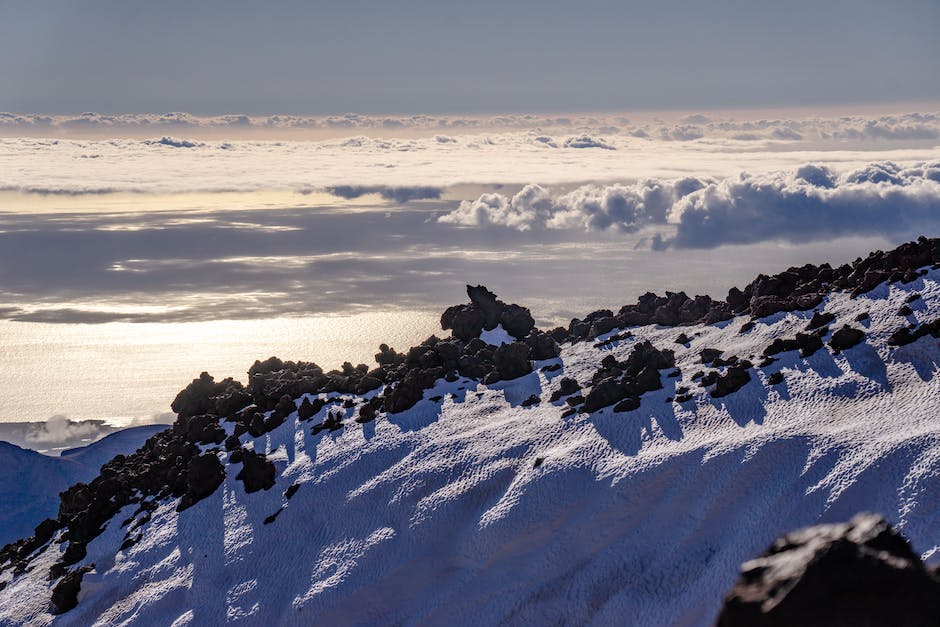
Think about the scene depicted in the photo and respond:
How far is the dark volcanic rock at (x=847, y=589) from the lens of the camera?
17.8 meters

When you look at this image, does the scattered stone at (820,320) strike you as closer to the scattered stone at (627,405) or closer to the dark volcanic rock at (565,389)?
the scattered stone at (627,405)

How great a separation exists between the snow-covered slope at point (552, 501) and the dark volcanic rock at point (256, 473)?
0.96 metres

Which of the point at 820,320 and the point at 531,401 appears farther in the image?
the point at 531,401

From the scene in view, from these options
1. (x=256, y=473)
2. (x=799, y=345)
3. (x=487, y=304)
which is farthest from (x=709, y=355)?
(x=256, y=473)

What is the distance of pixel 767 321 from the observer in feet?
302

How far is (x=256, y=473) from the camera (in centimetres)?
9069

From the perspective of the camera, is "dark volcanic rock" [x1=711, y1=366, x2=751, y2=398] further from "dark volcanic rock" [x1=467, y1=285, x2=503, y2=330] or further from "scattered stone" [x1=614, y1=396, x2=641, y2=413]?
"dark volcanic rock" [x1=467, y1=285, x2=503, y2=330]

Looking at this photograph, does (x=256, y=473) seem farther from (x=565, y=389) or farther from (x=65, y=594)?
(x=565, y=389)

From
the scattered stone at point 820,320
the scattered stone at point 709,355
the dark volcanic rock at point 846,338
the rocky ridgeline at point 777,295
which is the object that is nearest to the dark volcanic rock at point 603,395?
the scattered stone at point 709,355

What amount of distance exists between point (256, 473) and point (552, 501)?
111 feet

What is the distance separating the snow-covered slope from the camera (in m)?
61.7

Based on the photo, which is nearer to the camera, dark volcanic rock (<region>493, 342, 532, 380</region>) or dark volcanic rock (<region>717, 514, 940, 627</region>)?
dark volcanic rock (<region>717, 514, 940, 627</region>)

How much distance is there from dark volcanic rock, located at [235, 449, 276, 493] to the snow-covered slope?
956 mm

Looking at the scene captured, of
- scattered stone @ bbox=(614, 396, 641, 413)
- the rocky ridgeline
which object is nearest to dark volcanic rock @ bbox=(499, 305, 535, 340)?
the rocky ridgeline
